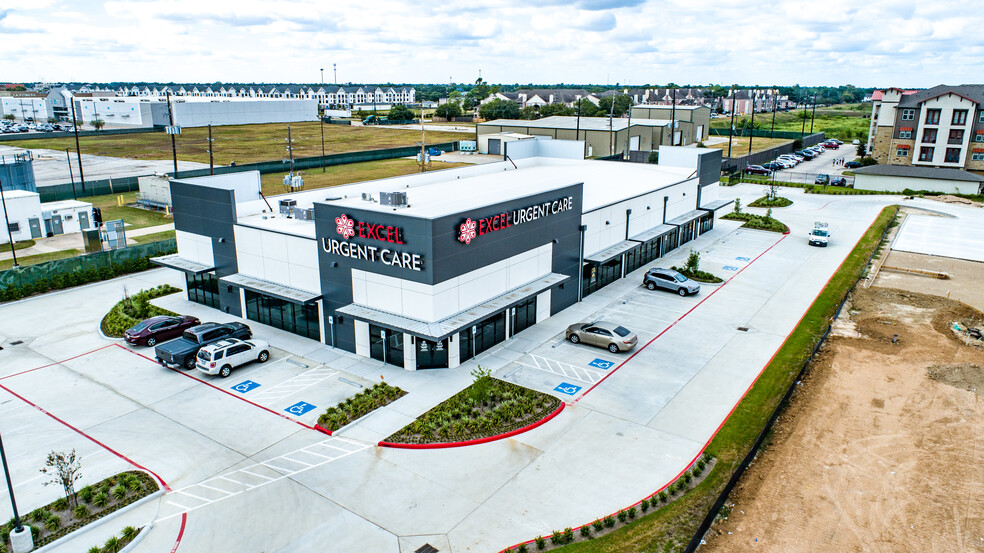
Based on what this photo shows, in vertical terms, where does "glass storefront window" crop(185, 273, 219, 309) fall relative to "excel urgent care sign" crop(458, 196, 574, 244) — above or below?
below

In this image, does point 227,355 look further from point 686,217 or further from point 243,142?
point 243,142

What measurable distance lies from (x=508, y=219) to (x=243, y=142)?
110528 millimetres

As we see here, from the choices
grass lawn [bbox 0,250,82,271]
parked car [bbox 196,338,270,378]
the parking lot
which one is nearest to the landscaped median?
the parking lot

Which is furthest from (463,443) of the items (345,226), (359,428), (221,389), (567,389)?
(345,226)

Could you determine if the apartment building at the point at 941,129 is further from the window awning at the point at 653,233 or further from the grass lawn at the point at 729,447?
the grass lawn at the point at 729,447

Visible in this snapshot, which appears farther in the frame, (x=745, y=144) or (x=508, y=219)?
(x=745, y=144)

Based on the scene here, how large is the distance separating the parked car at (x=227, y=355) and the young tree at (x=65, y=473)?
22.2 ft

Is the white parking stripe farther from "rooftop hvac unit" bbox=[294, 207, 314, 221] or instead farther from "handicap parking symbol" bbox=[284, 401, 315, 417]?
"rooftop hvac unit" bbox=[294, 207, 314, 221]

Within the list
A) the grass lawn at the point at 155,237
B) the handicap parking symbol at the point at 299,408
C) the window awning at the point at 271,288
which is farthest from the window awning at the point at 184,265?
the grass lawn at the point at 155,237

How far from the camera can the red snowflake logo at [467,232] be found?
2928 centimetres

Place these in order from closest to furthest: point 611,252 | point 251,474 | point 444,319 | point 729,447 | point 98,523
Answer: point 98,523 → point 251,474 → point 729,447 → point 444,319 → point 611,252

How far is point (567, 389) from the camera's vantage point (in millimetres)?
27828

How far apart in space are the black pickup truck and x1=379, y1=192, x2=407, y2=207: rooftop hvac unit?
978 centimetres

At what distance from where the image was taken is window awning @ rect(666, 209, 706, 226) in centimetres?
5072
